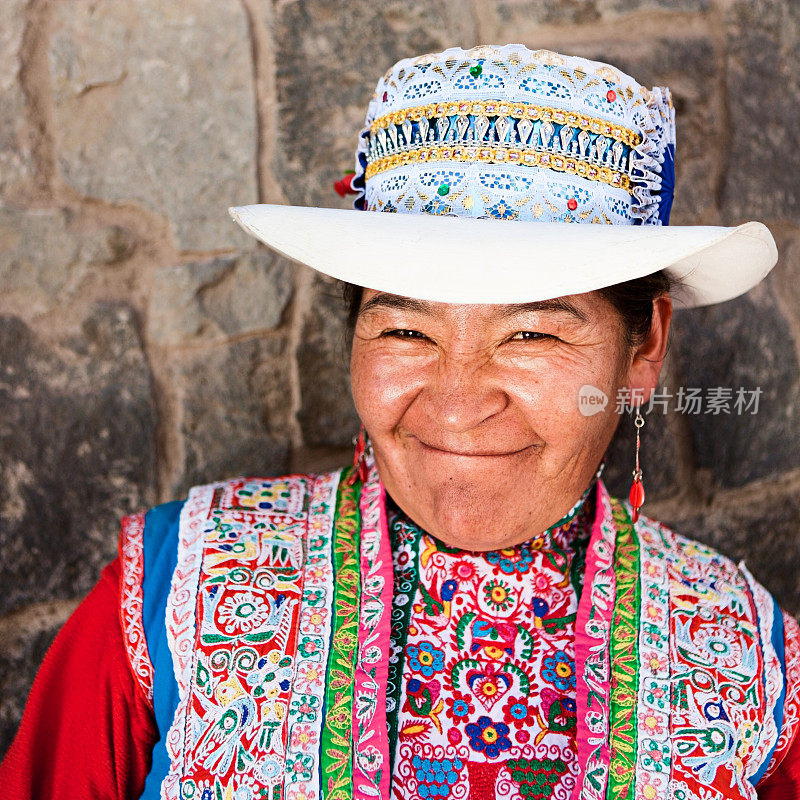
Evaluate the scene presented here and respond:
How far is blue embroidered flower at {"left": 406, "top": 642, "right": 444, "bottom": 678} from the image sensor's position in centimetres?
134

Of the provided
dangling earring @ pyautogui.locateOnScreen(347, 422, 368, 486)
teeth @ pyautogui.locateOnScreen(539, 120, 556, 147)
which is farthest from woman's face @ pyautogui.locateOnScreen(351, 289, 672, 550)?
teeth @ pyautogui.locateOnScreen(539, 120, 556, 147)

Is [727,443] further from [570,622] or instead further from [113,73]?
[113,73]

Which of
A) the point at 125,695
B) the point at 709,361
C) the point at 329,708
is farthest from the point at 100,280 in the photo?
→ the point at 709,361

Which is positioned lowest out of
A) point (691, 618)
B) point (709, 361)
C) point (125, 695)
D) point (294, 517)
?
point (125, 695)

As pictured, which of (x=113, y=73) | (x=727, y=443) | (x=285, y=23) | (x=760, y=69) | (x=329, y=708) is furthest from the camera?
(x=727, y=443)

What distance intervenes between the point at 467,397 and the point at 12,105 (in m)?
0.96

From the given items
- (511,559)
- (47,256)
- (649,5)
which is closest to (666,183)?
(511,559)

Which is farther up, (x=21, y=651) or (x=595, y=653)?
(x=595, y=653)

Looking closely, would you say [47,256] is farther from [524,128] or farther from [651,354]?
[651,354]

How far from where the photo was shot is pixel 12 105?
58.9 inches

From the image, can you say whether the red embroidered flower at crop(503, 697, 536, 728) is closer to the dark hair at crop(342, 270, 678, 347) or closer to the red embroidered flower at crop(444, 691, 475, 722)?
the red embroidered flower at crop(444, 691, 475, 722)

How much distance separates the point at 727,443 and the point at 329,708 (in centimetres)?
138

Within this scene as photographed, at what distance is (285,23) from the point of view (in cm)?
167

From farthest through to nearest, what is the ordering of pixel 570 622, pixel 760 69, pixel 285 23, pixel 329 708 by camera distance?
pixel 760 69, pixel 285 23, pixel 570 622, pixel 329 708
